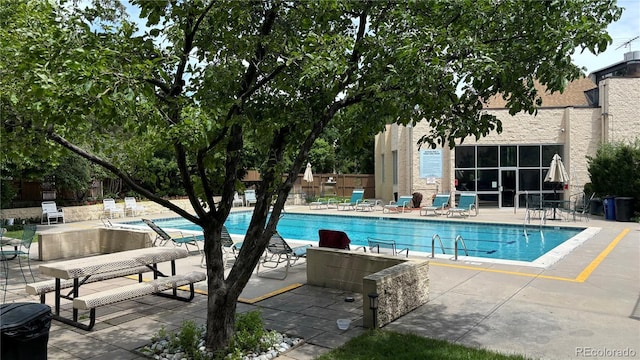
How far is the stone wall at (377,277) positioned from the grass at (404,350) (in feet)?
1.57

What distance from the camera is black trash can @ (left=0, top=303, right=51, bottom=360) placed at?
3.99 m

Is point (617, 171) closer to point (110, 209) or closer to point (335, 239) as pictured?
point (335, 239)

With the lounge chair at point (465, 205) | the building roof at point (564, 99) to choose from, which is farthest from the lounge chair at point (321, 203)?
the building roof at point (564, 99)

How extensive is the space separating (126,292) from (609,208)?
59.9 ft

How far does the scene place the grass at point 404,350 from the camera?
15.5 feet

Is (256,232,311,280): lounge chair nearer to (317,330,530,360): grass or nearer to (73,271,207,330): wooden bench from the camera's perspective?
(73,271,207,330): wooden bench

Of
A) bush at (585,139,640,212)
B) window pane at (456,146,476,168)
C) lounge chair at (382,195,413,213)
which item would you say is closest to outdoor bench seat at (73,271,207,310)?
lounge chair at (382,195,413,213)

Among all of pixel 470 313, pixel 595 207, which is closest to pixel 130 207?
pixel 470 313

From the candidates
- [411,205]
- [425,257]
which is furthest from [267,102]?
[411,205]

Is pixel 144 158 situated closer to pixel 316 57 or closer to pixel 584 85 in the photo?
pixel 316 57

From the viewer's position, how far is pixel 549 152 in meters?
23.4

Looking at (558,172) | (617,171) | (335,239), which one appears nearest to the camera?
(335,239)

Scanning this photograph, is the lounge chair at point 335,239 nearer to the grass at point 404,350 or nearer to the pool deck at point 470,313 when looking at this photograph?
the pool deck at point 470,313

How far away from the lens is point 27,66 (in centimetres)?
380
